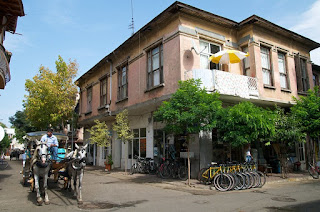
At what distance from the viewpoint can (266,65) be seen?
16844mm

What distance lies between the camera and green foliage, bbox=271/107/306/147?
13594mm

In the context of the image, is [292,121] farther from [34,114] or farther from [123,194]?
[34,114]

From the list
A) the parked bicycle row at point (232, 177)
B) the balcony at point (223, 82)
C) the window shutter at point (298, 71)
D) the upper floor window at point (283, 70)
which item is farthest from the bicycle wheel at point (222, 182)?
the window shutter at point (298, 71)

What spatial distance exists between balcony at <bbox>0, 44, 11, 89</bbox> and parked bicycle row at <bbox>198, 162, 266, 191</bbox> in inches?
403

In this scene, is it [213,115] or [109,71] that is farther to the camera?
[109,71]

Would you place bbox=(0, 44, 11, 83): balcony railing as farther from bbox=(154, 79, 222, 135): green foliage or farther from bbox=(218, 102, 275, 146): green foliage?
bbox=(218, 102, 275, 146): green foliage

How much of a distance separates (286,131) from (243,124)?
3.26m

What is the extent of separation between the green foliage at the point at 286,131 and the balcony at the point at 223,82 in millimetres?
2206

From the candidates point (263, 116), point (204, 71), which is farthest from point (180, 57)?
point (263, 116)

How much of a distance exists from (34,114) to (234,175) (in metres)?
21.9

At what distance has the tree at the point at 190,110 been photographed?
11.4 meters

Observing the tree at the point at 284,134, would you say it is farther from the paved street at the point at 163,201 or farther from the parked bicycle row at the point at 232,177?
the paved street at the point at 163,201

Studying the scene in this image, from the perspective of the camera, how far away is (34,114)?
2547 cm

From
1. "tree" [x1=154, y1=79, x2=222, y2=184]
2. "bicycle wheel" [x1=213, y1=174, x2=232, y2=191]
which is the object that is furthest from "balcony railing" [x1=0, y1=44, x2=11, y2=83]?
"bicycle wheel" [x1=213, y1=174, x2=232, y2=191]
